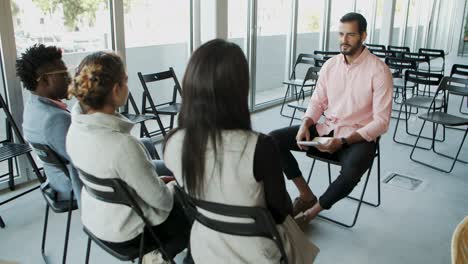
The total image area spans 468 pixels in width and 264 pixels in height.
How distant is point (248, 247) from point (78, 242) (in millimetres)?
1466

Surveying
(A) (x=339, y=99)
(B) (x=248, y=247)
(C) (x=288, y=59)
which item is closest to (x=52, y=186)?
(B) (x=248, y=247)

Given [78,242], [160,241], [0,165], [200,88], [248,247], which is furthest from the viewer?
[0,165]

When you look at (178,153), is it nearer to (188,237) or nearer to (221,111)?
(221,111)

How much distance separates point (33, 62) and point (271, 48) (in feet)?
13.7

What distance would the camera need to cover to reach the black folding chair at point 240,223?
4.26 ft

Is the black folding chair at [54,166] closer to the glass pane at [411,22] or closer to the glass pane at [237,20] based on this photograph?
the glass pane at [237,20]

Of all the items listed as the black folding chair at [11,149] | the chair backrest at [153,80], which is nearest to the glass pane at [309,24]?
the chair backrest at [153,80]

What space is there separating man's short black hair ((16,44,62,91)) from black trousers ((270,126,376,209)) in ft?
4.55

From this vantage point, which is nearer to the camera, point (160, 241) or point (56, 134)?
point (160, 241)

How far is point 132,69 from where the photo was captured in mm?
4113

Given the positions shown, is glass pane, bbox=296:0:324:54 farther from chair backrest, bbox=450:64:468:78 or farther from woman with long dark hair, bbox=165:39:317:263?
woman with long dark hair, bbox=165:39:317:263

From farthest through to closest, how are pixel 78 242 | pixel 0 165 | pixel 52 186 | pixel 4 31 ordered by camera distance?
1. pixel 0 165
2. pixel 4 31
3. pixel 78 242
4. pixel 52 186

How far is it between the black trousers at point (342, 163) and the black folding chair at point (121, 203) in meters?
1.11

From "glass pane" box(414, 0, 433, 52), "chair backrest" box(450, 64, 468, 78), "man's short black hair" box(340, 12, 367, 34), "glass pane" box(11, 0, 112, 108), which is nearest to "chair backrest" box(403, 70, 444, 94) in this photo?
"chair backrest" box(450, 64, 468, 78)
